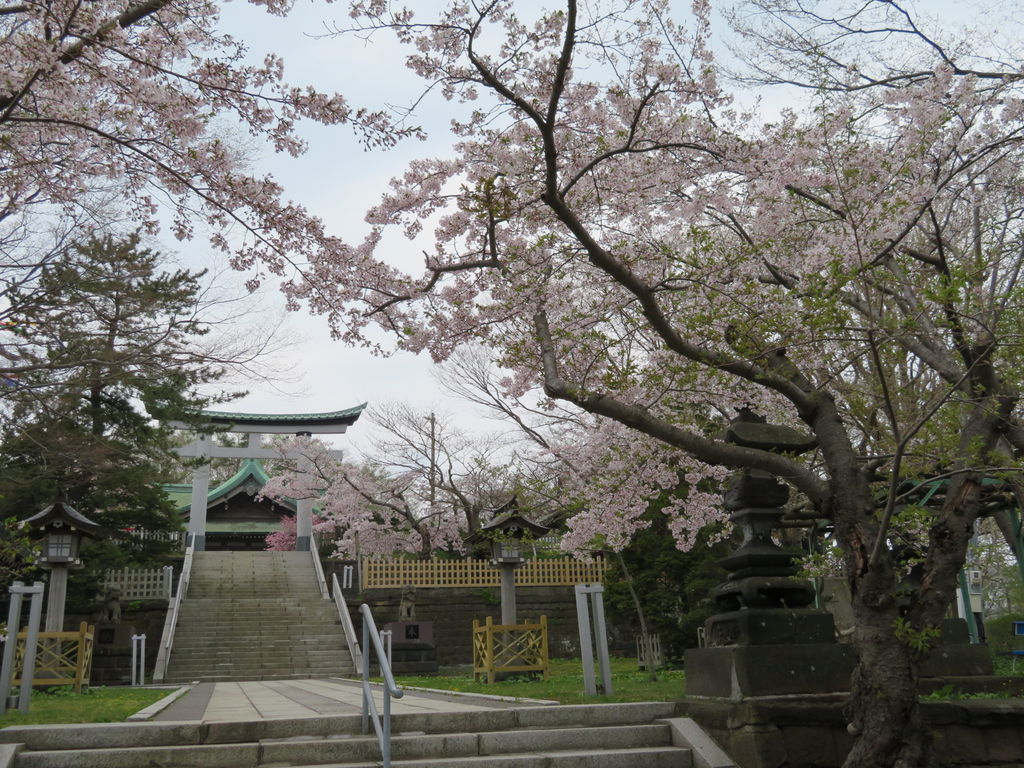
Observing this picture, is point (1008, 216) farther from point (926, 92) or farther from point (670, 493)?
point (670, 493)

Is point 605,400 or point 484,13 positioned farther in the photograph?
point 605,400

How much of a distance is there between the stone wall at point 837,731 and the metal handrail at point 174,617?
1440cm

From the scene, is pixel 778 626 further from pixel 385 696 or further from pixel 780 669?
pixel 385 696

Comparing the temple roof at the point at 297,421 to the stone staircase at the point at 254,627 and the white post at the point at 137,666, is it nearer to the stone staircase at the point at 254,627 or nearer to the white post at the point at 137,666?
the stone staircase at the point at 254,627

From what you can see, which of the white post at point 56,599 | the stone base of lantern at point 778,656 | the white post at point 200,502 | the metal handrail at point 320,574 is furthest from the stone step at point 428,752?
the white post at point 200,502

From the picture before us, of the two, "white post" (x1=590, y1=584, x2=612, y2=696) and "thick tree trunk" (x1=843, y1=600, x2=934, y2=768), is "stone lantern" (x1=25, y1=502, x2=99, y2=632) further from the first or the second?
"thick tree trunk" (x1=843, y1=600, x2=934, y2=768)

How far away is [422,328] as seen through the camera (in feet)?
29.5

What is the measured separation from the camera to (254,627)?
1939cm

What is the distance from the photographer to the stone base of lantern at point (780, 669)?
556 centimetres

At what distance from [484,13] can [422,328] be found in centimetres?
405

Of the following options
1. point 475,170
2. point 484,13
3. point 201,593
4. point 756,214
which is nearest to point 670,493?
point 756,214

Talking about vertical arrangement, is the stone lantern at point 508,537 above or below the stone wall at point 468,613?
above

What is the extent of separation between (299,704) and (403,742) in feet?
11.0

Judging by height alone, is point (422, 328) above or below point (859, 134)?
below
